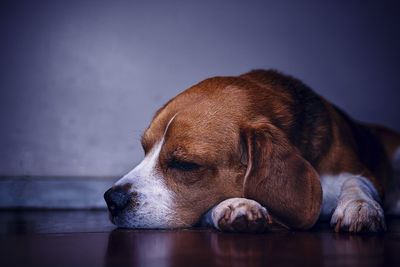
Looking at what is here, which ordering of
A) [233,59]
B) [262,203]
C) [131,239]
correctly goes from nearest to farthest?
[131,239] < [262,203] < [233,59]

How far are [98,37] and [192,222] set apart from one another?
6.19 feet

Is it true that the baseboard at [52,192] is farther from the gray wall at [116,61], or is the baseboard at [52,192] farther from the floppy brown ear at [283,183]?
the floppy brown ear at [283,183]

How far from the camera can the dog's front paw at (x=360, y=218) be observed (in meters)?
2.00

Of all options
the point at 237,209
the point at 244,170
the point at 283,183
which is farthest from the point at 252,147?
the point at 237,209

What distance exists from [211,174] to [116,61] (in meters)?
1.67

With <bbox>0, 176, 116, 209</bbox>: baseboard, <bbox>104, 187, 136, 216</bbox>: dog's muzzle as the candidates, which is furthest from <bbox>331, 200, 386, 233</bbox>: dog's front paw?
<bbox>0, 176, 116, 209</bbox>: baseboard

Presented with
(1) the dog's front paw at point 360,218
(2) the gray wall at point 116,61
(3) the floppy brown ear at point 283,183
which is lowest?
(1) the dog's front paw at point 360,218

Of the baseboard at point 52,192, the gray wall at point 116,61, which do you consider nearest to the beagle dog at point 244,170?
the gray wall at point 116,61

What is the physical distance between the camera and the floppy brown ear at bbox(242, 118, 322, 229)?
2125mm

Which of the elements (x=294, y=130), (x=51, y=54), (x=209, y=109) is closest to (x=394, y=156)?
(x=294, y=130)

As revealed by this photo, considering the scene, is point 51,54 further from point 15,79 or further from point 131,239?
point 131,239

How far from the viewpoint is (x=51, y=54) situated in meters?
3.49

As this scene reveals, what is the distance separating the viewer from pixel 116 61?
353 cm

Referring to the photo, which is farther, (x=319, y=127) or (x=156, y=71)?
(x=156, y=71)
